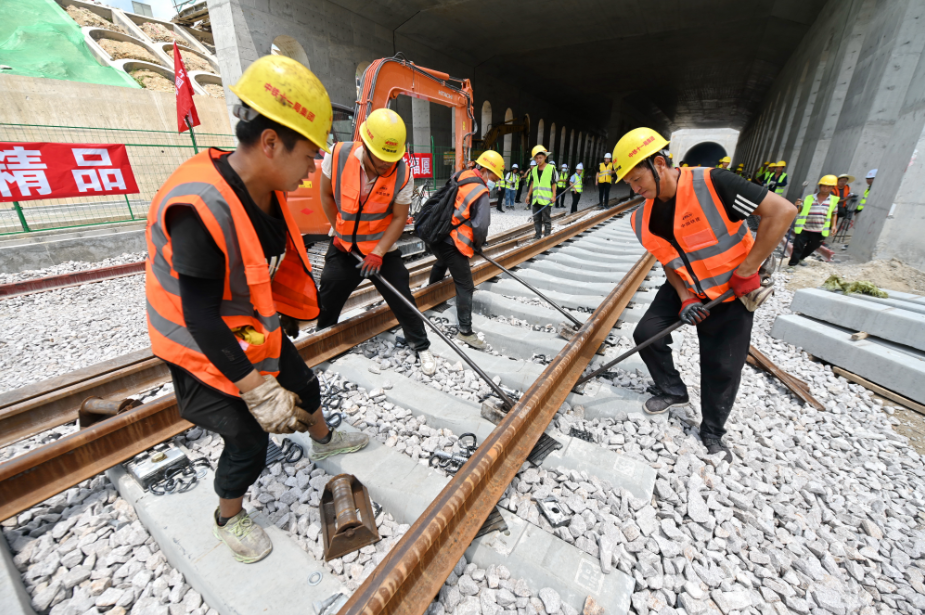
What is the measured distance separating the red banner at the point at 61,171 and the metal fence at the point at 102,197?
4.17 ft

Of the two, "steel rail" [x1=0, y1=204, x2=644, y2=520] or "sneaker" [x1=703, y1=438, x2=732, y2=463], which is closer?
"steel rail" [x1=0, y1=204, x2=644, y2=520]

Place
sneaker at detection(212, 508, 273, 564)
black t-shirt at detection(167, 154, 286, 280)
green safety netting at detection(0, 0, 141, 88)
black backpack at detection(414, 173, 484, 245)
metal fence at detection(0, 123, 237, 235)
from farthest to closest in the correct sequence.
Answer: green safety netting at detection(0, 0, 141, 88) → metal fence at detection(0, 123, 237, 235) → black backpack at detection(414, 173, 484, 245) → sneaker at detection(212, 508, 273, 564) → black t-shirt at detection(167, 154, 286, 280)

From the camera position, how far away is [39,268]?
6.78 m

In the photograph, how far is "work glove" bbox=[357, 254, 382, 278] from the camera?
330 centimetres

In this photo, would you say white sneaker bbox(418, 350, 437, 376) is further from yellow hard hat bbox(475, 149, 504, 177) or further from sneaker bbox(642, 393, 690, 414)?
yellow hard hat bbox(475, 149, 504, 177)

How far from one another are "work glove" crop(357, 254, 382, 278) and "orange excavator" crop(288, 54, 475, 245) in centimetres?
207

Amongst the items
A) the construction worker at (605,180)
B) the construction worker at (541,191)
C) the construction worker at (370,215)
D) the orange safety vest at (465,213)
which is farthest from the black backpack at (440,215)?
the construction worker at (605,180)

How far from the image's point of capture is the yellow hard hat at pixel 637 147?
224cm

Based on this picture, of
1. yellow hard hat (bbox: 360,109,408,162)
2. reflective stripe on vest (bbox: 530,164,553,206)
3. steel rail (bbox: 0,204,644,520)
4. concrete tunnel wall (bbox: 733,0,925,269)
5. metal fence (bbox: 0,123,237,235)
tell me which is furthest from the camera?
metal fence (bbox: 0,123,237,235)

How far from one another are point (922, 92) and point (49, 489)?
450 inches

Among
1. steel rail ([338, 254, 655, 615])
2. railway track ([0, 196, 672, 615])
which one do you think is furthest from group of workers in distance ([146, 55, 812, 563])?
steel rail ([338, 254, 655, 615])

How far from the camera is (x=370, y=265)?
10.8ft

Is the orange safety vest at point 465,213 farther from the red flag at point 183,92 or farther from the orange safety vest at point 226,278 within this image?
the red flag at point 183,92

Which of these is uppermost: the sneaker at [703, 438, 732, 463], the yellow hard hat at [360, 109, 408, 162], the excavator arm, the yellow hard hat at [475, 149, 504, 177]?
the excavator arm
